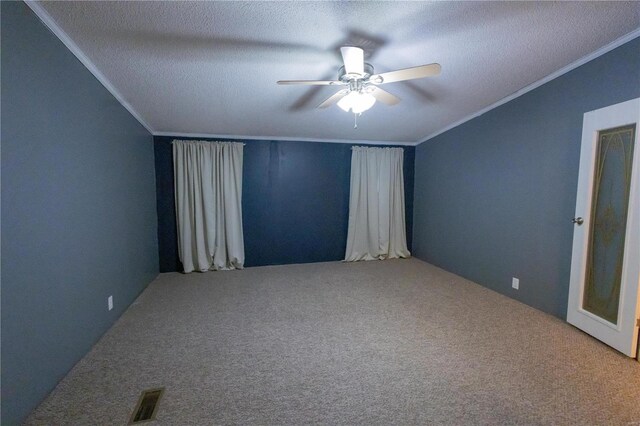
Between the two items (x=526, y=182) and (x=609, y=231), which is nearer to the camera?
(x=609, y=231)

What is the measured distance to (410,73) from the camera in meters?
1.69

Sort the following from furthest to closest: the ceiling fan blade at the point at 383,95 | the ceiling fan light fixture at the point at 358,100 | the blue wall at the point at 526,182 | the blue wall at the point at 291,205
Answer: the blue wall at the point at 291,205
the blue wall at the point at 526,182
the ceiling fan blade at the point at 383,95
the ceiling fan light fixture at the point at 358,100

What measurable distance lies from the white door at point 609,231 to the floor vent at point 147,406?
308 centimetres

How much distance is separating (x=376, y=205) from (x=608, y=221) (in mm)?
2820

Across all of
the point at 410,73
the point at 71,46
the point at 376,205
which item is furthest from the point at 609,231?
the point at 71,46

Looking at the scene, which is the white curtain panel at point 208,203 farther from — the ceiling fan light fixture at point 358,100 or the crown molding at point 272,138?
the ceiling fan light fixture at point 358,100

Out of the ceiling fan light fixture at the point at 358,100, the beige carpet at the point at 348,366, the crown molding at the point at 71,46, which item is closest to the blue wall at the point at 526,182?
the beige carpet at the point at 348,366

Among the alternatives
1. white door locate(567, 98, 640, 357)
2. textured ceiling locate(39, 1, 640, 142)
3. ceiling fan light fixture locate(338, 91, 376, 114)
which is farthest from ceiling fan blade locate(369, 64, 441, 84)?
→ white door locate(567, 98, 640, 357)

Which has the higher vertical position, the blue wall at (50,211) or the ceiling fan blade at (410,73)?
the ceiling fan blade at (410,73)

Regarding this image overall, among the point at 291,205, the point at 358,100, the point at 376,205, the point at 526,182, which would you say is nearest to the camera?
the point at 358,100

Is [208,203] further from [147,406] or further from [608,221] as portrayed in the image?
[608,221]

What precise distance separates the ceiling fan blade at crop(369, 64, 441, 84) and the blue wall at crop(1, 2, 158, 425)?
1970 mm

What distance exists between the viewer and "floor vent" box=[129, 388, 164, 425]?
134 cm

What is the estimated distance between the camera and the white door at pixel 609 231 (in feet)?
5.89
